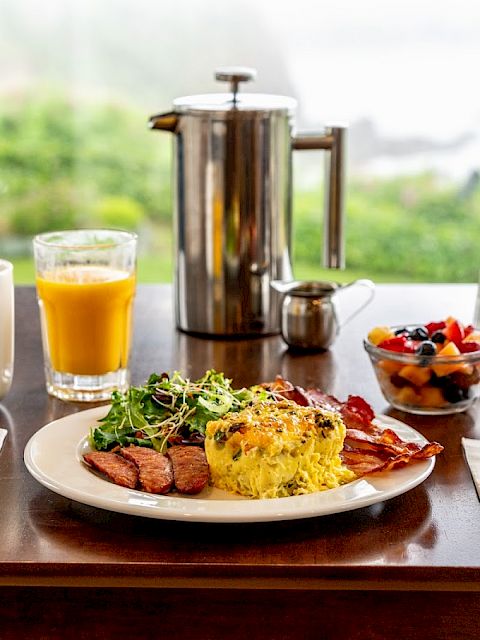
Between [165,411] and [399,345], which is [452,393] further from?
[165,411]

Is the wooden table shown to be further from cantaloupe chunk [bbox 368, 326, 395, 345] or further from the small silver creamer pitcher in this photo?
the small silver creamer pitcher

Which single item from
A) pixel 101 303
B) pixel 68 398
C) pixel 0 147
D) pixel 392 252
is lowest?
pixel 392 252

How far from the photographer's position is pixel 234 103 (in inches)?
69.4

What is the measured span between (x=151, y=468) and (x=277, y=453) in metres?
0.15

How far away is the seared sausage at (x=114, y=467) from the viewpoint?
43.4 inches

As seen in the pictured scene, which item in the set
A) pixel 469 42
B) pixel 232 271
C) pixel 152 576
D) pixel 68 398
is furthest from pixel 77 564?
pixel 469 42

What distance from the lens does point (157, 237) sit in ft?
22.2

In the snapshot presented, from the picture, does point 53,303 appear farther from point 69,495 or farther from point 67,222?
point 67,222

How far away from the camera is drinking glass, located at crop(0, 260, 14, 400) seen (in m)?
1.45

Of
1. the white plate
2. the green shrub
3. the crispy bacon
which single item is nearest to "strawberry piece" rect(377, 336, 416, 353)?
the crispy bacon

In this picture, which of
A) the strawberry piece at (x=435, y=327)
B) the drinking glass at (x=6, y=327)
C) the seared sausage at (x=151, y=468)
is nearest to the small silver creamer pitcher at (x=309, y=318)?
the strawberry piece at (x=435, y=327)

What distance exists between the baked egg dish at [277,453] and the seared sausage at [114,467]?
0.09 metres

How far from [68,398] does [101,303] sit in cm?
15

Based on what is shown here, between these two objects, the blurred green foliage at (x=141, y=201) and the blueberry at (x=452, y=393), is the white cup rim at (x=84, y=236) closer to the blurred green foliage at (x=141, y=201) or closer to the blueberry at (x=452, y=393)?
the blueberry at (x=452, y=393)
